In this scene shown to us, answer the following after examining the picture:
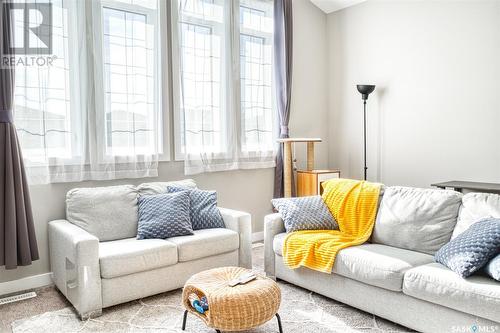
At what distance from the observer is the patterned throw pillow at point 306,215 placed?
129 inches

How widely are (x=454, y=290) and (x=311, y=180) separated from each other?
101 inches

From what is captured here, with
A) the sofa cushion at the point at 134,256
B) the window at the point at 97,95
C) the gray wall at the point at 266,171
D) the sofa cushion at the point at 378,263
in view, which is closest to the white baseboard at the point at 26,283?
the gray wall at the point at 266,171

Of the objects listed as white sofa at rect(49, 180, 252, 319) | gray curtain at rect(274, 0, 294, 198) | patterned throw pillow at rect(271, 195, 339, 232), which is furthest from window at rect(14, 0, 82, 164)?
gray curtain at rect(274, 0, 294, 198)

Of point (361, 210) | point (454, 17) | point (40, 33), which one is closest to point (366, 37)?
point (454, 17)

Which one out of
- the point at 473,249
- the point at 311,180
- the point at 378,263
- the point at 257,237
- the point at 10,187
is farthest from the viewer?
the point at 257,237

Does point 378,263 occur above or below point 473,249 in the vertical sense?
below

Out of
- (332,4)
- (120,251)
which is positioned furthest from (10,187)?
(332,4)

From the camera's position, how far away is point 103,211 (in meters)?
3.31

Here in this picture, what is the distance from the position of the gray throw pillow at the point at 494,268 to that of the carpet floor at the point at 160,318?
2.05ft

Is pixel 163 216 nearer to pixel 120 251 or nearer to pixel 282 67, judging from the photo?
pixel 120 251

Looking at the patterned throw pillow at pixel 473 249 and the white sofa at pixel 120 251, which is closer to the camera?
the patterned throw pillow at pixel 473 249

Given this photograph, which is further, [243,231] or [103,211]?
[243,231]

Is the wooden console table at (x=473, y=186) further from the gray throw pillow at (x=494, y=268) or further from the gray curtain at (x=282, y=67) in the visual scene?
the gray curtain at (x=282, y=67)

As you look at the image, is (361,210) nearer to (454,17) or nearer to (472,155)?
(472,155)
